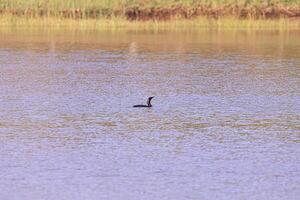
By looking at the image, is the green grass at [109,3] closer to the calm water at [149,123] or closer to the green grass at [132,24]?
the green grass at [132,24]

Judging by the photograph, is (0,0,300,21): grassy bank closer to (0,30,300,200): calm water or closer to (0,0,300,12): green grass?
(0,0,300,12): green grass

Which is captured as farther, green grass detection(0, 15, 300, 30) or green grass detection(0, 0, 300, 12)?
green grass detection(0, 0, 300, 12)

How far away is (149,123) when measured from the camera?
13.6 metres

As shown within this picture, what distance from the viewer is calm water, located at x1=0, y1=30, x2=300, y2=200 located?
9898 millimetres

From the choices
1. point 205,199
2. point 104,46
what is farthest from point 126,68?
point 205,199

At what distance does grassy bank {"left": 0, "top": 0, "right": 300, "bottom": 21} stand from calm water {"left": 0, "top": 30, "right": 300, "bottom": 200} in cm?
638

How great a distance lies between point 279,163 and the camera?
430 inches

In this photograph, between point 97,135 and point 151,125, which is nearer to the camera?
point 97,135

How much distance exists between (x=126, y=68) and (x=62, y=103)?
526 centimetres

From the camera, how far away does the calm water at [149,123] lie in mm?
9898

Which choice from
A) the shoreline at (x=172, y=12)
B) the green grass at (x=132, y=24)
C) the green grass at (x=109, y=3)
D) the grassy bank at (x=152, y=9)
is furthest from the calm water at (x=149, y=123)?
the green grass at (x=109, y=3)

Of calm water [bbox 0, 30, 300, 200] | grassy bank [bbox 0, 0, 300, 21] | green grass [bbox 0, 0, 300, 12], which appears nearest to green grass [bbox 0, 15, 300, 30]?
grassy bank [bbox 0, 0, 300, 21]

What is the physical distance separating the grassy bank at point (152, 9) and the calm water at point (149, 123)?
638cm

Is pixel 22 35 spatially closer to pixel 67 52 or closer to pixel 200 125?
pixel 67 52
